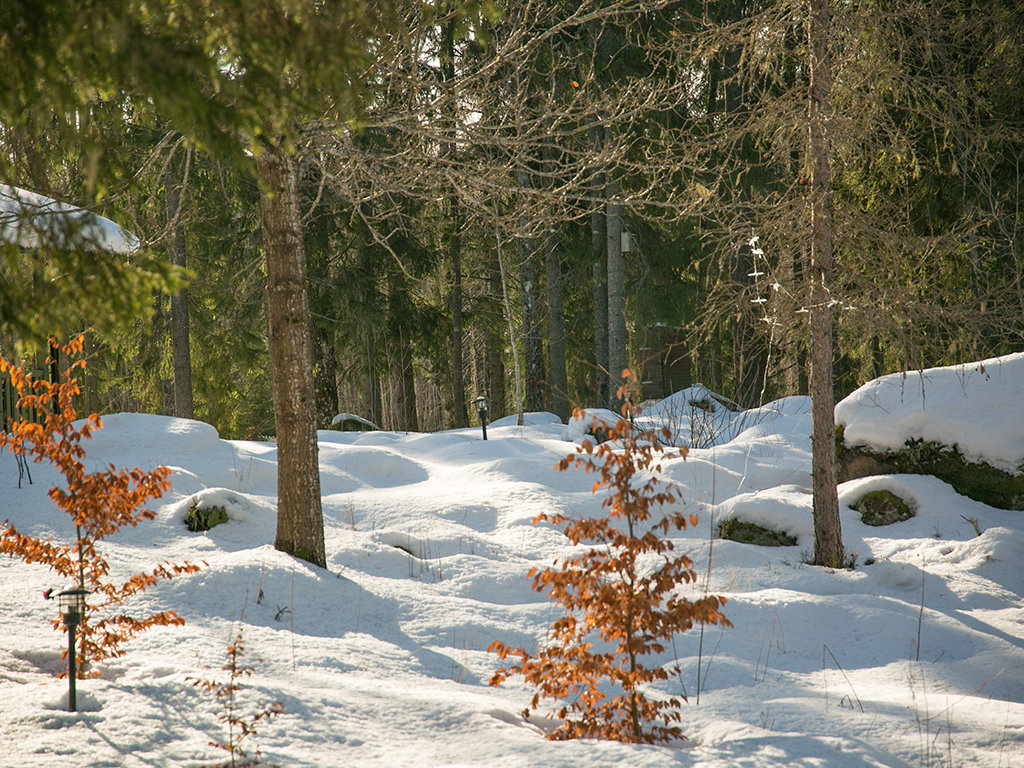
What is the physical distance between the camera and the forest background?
272 cm

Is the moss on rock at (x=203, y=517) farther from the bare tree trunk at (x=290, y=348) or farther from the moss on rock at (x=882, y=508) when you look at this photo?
the moss on rock at (x=882, y=508)

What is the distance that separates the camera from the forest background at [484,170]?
2.72 m

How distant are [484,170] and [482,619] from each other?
3.42m

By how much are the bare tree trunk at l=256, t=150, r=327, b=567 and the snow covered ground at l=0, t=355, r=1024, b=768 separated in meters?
0.54

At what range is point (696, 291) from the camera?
62.1 feet

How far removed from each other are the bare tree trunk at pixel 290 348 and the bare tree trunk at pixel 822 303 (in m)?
4.27

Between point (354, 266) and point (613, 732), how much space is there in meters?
13.6

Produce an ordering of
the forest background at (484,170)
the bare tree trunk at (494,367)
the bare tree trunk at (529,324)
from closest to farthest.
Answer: the forest background at (484,170), the bare tree trunk at (529,324), the bare tree trunk at (494,367)

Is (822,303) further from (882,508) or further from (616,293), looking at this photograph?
(616,293)

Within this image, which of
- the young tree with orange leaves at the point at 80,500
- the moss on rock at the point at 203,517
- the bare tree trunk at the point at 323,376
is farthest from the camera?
the bare tree trunk at the point at 323,376

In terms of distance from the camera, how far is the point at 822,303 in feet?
22.0

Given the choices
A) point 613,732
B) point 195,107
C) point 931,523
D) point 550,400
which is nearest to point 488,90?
point 195,107

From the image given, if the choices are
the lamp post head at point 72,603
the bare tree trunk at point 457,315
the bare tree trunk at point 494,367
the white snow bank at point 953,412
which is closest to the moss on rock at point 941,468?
the white snow bank at point 953,412

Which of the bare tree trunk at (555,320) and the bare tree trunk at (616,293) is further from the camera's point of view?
the bare tree trunk at (555,320)
